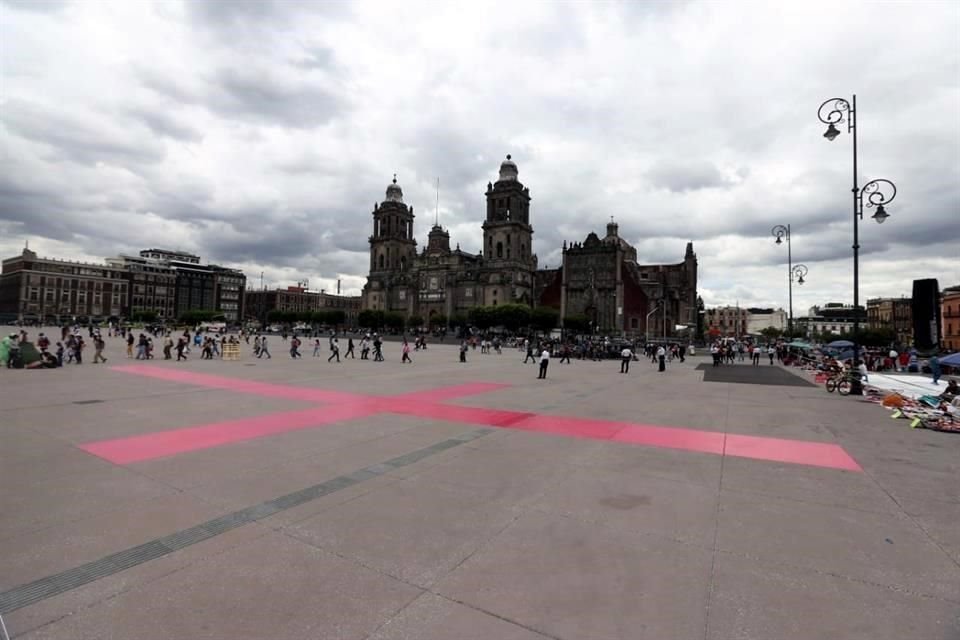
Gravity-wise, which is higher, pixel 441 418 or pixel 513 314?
pixel 513 314

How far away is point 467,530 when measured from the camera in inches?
189

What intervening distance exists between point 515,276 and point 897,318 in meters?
82.0

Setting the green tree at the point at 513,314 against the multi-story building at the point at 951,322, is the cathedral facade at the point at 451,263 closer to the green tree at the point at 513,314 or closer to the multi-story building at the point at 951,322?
the green tree at the point at 513,314

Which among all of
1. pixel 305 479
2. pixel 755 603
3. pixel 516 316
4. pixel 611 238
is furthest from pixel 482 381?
pixel 611 238

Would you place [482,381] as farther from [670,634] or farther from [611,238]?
[611,238]

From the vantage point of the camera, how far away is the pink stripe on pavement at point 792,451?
7.66m

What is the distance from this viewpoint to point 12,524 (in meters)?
4.75

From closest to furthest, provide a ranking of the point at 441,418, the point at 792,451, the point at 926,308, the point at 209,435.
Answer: the point at 792,451 < the point at 209,435 < the point at 441,418 < the point at 926,308

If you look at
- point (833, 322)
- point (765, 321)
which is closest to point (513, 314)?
point (833, 322)

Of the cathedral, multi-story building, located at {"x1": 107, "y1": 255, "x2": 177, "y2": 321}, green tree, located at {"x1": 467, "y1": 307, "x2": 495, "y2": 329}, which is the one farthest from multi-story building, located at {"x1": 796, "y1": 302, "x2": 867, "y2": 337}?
multi-story building, located at {"x1": 107, "y1": 255, "x2": 177, "y2": 321}

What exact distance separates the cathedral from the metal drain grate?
81.9 m

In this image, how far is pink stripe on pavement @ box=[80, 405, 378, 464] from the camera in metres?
7.43

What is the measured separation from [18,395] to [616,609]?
53.7ft

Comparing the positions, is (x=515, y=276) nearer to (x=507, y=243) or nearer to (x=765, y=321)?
(x=507, y=243)
